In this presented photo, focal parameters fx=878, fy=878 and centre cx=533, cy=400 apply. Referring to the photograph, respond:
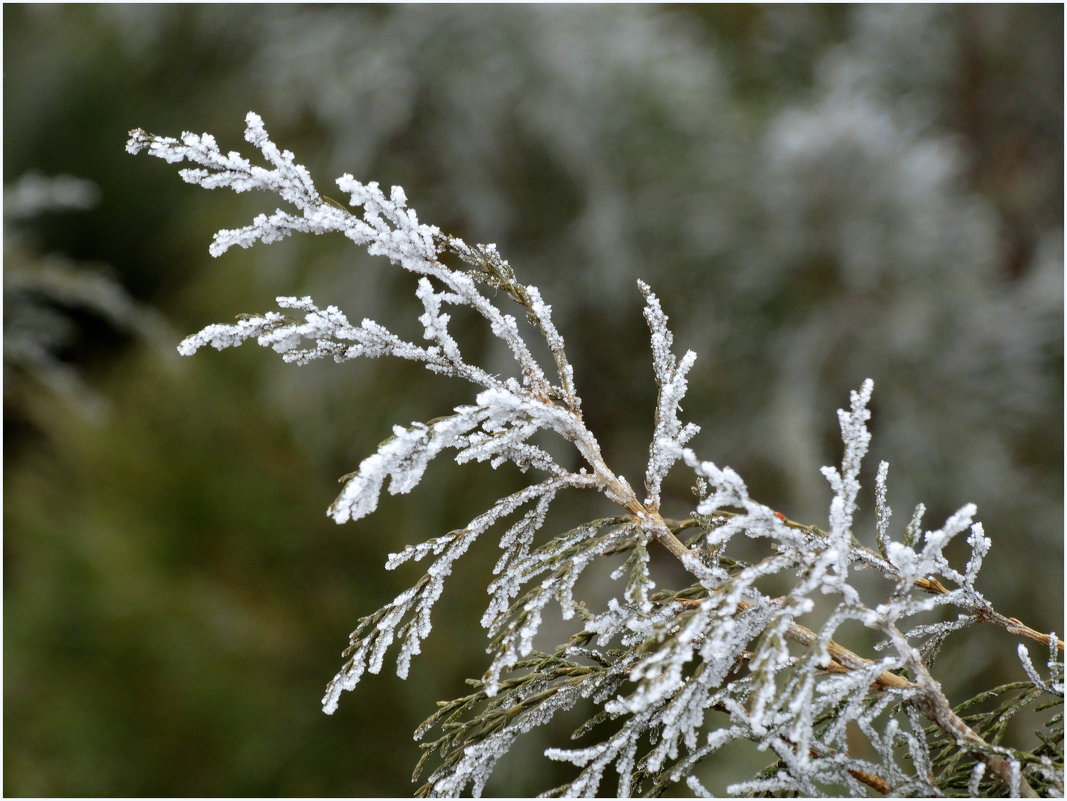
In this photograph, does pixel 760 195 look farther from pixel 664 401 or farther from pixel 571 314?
pixel 664 401

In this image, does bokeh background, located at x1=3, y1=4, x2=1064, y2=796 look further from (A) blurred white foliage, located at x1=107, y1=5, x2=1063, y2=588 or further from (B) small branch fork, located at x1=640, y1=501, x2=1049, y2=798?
(B) small branch fork, located at x1=640, y1=501, x2=1049, y2=798

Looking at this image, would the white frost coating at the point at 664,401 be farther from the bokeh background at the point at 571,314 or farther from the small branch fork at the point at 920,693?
the bokeh background at the point at 571,314

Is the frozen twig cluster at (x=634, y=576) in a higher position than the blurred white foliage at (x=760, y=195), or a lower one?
lower

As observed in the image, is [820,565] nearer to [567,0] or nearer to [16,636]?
[567,0]

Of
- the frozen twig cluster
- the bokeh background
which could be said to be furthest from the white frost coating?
the bokeh background

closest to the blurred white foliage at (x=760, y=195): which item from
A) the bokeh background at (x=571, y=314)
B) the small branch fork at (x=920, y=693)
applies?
the bokeh background at (x=571, y=314)

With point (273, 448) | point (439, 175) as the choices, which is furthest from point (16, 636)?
point (439, 175)

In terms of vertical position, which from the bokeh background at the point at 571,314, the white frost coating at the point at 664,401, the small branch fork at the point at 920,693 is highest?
the bokeh background at the point at 571,314
